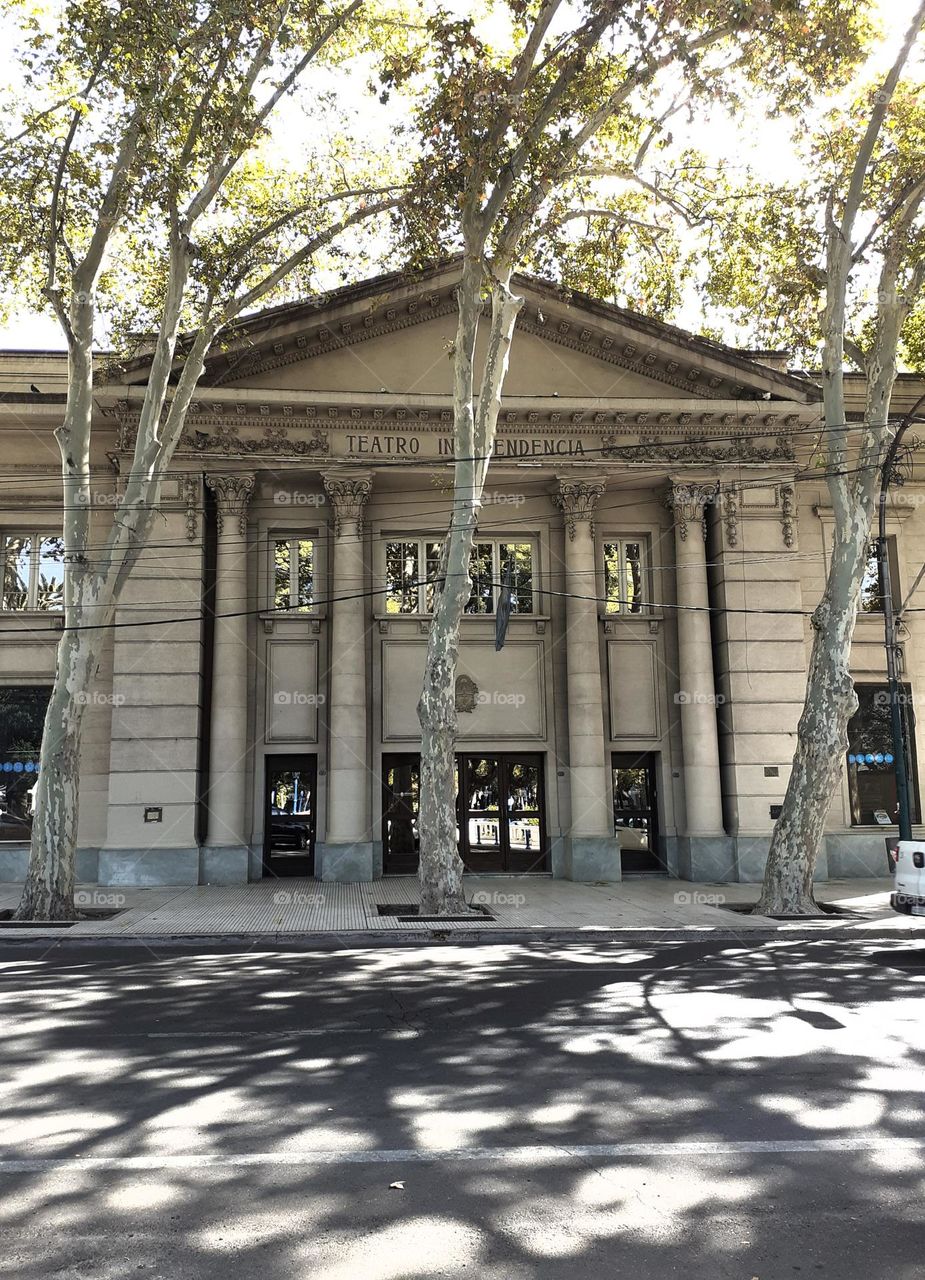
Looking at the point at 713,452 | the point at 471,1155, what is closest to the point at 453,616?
the point at 713,452

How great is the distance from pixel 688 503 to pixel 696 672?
3.72 meters

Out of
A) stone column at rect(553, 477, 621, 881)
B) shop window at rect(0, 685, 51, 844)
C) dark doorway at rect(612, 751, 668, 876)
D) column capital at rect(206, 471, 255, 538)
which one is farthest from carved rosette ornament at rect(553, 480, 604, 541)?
shop window at rect(0, 685, 51, 844)

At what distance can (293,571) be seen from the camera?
2009 centimetres

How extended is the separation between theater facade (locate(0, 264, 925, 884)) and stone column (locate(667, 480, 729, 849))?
0.21ft

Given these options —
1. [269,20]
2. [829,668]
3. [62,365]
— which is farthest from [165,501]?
[829,668]

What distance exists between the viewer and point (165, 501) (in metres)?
19.1


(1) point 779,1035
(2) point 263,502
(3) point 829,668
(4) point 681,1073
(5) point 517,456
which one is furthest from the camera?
(2) point 263,502

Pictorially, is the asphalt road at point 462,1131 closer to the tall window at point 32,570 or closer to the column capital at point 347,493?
the column capital at point 347,493

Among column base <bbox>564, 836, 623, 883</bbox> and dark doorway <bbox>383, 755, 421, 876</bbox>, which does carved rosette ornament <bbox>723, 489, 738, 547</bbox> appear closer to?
column base <bbox>564, 836, 623, 883</bbox>

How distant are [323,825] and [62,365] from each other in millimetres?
11168

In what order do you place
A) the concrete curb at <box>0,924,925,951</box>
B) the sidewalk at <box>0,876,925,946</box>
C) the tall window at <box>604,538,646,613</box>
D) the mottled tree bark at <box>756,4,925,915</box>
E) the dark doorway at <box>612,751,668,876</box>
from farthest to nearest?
the tall window at <box>604,538,646,613</box> → the dark doorway at <box>612,751,668,876</box> → the mottled tree bark at <box>756,4,925,915</box> → the sidewalk at <box>0,876,925,946</box> → the concrete curb at <box>0,924,925,951</box>

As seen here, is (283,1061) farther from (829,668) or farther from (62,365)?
(62,365)

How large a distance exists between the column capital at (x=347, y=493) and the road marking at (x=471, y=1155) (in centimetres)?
1551

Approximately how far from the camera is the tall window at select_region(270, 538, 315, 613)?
19.9 m
